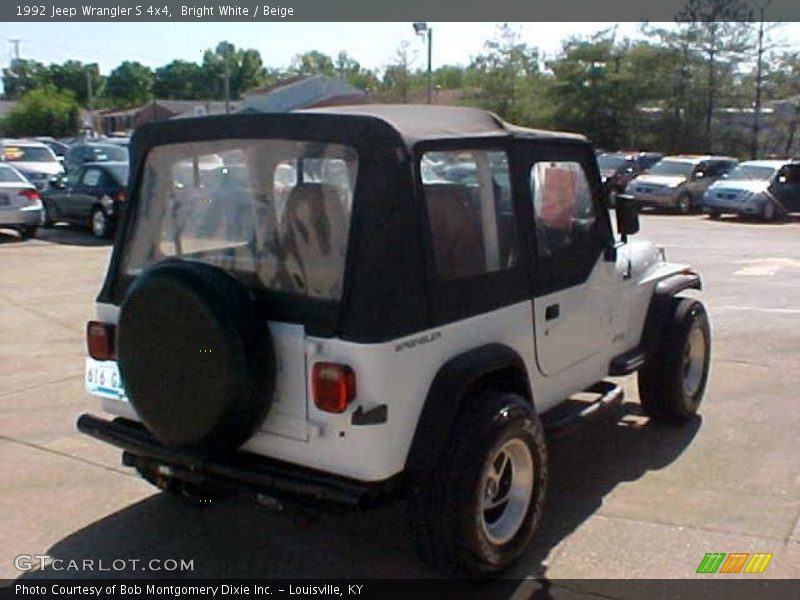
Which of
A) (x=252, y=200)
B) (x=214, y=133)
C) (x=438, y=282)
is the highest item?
(x=214, y=133)

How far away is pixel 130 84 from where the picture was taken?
113062mm

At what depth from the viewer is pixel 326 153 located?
3283mm

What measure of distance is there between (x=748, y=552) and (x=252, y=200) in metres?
2.69

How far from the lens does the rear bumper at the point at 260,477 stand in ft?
10.3

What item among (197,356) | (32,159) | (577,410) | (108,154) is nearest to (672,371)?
(577,410)

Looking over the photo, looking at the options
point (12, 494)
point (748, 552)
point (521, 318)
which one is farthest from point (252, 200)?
point (748, 552)

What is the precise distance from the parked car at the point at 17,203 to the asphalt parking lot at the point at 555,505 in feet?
30.9

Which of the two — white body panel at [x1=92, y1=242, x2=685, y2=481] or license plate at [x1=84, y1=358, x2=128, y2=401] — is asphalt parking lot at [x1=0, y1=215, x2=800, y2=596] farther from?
license plate at [x1=84, y1=358, x2=128, y2=401]

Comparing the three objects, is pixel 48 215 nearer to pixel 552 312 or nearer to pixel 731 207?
pixel 552 312

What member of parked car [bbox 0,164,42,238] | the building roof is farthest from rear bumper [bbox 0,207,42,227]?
the building roof

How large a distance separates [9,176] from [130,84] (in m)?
105

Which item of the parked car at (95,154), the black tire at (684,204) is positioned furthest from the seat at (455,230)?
the black tire at (684,204)

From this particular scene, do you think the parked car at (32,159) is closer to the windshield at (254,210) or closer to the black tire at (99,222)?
the black tire at (99,222)

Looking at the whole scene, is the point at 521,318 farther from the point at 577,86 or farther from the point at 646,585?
the point at 577,86
